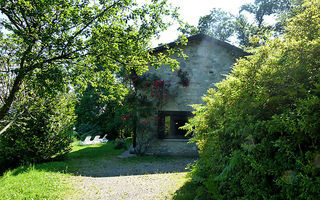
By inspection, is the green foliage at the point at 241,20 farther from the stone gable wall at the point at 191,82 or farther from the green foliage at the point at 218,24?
the stone gable wall at the point at 191,82

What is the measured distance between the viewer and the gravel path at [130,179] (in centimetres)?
448

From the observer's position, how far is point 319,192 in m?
1.42

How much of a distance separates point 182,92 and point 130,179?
17.6ft

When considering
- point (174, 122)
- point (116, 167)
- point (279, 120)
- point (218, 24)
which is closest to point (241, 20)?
point (218, 24)

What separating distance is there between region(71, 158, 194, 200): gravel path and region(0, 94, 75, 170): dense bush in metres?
1.54

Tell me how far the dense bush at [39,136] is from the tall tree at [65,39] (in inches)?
105

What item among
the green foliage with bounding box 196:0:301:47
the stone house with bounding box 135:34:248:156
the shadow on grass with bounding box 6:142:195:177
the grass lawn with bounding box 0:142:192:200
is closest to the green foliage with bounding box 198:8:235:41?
the green foliage with bounding box 196:0:301:47

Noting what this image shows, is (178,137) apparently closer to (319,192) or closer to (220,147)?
(220,147)

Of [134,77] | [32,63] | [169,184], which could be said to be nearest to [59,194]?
[169,184]

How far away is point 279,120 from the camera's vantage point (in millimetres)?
1745

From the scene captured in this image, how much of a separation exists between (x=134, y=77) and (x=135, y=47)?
4.82m

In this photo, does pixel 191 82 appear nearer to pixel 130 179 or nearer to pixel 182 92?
pixel 182 92

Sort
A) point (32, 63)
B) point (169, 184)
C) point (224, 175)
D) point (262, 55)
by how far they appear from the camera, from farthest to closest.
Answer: point (169, 184) → point (32, 63) → point (262, 55) → point (224, 175)

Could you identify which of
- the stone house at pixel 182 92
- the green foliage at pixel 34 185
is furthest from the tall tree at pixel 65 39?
the stone house at pixel 182 92
